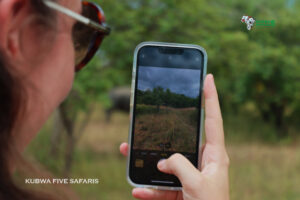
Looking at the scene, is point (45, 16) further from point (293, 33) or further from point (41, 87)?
A: point (293, 33)

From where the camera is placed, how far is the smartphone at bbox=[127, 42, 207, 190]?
3.81 ft

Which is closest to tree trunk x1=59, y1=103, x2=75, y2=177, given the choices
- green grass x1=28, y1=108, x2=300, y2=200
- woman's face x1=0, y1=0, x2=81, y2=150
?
green grass x1=28, y1=108, x2=300, y2=200

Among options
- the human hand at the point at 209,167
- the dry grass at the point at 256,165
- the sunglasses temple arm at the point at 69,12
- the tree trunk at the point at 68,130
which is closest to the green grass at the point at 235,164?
the dry grass at the point at 256,165

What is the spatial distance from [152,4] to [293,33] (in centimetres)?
310

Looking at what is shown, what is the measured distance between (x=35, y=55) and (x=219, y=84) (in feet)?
28.7

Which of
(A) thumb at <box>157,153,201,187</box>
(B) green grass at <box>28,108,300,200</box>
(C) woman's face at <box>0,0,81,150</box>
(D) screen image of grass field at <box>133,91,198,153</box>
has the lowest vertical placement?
(B) green grass at <box>28,108,300,200</box>

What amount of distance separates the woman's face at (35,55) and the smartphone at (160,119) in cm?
31

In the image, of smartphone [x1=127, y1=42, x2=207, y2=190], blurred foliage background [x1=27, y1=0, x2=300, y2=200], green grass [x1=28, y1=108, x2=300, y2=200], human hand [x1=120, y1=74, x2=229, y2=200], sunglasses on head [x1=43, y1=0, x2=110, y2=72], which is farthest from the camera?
green grass [x1=28, y1=108, x2=300, y2=200]

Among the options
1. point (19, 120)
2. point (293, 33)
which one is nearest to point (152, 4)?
point (293, 33)

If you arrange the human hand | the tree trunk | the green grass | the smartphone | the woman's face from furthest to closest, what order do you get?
the green grass → the tree trunk → the smartphone → the human hand → the woman's face

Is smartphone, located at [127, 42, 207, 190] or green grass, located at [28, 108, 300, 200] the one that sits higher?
smartphone, located at [127, 42, 207, 190]

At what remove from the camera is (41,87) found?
833mm

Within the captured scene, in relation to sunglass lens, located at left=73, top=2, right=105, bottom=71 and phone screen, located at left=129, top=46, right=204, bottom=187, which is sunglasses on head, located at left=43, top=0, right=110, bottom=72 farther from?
phone screen, located at left=129, top=46, right=204, bottom=187

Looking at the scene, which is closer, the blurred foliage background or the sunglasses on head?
the sunglasses on head
